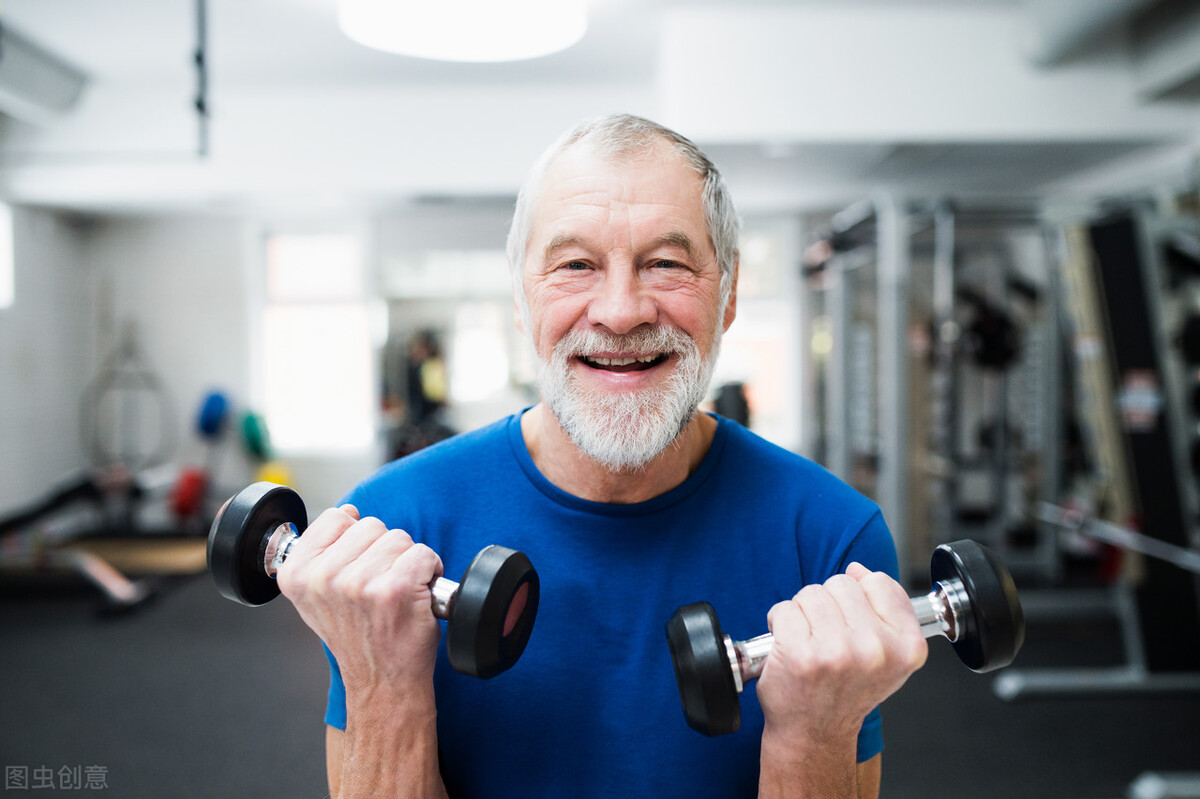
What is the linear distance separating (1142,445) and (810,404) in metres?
3.26

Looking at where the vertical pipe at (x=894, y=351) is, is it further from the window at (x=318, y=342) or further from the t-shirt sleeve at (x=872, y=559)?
the window at (x=318, y=342)

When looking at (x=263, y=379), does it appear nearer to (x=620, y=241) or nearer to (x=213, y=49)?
(x=213, y=49)

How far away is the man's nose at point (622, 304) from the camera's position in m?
0.97

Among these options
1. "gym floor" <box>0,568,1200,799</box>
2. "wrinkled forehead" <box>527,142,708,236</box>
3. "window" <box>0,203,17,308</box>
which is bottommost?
"gym floor" <box>0,568,1200,799</box>

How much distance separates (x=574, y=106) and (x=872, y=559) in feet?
15.8

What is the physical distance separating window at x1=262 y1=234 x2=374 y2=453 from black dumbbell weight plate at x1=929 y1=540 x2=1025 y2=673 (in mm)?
5971

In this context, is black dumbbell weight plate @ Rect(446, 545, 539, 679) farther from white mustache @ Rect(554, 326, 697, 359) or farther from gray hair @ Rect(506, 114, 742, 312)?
gray hair @ Rect(506, 114, 742, 312)

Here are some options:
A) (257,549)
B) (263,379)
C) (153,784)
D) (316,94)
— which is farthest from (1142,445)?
(263,379)

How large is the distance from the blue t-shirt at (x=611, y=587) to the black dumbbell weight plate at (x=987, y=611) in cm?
18

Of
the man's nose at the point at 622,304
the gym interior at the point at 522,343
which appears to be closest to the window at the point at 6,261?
the gym interior at the point at 522,343

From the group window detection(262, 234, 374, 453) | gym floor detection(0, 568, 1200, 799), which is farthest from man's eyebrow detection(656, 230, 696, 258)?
window detection(262, 234, 374, 453)

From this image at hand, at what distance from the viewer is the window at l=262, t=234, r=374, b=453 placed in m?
6.47

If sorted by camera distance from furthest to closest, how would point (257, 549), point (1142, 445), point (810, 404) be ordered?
1. point (810, 404)
2. point (1142, 445)
3. point (257, 549)

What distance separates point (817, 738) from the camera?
0.82 metres
